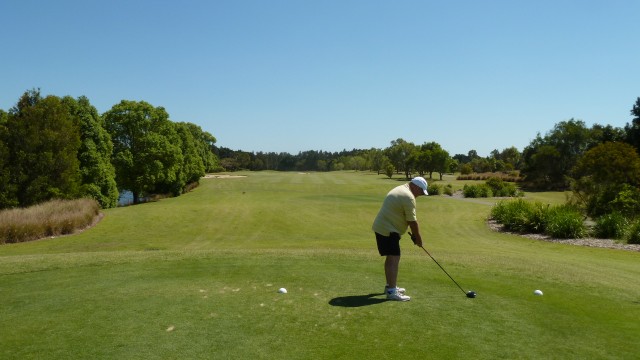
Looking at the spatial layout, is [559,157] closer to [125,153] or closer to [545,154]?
[545,154]

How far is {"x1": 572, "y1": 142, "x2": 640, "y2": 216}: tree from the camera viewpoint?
27719 millimetres

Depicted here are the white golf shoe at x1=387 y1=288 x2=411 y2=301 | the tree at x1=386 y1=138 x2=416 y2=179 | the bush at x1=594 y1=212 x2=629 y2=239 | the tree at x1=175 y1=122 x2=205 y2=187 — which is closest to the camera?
the white golf shoe at x1=387 y1=288 x2=411 y2=301

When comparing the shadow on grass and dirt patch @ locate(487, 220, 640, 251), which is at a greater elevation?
the shadow on grass

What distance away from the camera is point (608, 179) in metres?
30.5

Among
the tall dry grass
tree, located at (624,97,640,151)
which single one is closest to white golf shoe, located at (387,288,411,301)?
the tall dry grass

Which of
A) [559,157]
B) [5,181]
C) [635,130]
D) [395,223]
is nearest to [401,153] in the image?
[559,157]

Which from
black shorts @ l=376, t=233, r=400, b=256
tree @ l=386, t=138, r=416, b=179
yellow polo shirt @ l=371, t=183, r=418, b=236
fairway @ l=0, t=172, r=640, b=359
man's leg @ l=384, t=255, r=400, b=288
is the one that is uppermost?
tree @ l=386, t=138, r=416, b=179

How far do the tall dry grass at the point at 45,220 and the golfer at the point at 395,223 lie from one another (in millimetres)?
21830

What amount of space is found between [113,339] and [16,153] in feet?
94.8

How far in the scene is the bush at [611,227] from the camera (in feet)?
75.0

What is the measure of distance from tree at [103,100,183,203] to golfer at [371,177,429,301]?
47175 mm

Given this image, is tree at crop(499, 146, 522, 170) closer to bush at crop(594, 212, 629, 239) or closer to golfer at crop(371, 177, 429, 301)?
bush at crop(594, 212, 629, 239)

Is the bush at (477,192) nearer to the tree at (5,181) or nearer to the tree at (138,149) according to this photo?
the tree at (138,149)

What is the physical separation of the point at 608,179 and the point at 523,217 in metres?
7.99
